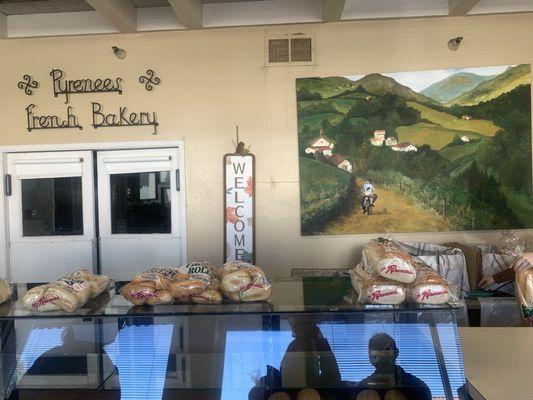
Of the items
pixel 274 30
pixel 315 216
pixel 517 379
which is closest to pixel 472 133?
pixel 315 216

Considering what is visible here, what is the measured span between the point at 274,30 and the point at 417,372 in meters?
3.61

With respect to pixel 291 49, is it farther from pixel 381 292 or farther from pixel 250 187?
pixel 381 292

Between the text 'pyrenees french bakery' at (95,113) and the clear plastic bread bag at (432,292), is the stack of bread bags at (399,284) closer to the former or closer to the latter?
the clear plastic bread bag at (432,292)

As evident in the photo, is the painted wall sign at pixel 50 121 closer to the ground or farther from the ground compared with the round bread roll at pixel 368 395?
farther from the ground

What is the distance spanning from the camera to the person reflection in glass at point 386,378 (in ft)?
4.81

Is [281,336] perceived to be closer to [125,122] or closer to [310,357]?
[310,357]

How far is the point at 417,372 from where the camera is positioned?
1.48 meters

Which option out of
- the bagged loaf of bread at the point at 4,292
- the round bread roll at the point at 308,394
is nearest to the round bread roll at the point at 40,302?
the bagged loaf of bread at the point at 4,292

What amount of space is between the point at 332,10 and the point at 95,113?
7.93ft

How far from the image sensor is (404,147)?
4.32 metres

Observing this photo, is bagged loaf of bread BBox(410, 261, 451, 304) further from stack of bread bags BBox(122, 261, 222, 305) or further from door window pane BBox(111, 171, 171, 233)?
door window pane BBox(111, 171, 171, 233)

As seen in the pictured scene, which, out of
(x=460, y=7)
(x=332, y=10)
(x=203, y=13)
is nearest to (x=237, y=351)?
(x=332, y=10)

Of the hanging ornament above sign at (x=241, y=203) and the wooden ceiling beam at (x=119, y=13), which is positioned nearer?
the wooden ceiling beam at (x=119, y=13)

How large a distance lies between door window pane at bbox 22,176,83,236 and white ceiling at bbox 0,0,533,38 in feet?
4.75
